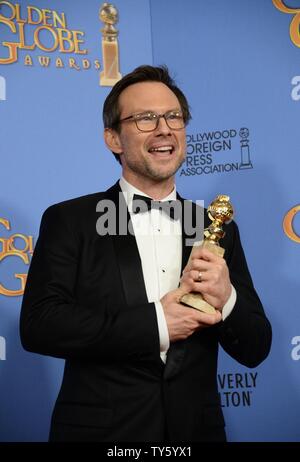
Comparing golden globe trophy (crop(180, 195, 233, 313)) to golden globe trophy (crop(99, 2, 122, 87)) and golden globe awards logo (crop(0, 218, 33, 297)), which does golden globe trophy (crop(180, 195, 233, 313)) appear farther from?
golden globe trophy (crop(99, 2, 122, 87))

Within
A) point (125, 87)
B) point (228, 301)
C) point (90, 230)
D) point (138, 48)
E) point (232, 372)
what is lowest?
point (232, 372)

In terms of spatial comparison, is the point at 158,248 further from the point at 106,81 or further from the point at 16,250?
the point at 106,81

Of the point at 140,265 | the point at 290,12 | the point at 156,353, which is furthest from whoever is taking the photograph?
the point at 290,12

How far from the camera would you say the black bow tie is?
220cm

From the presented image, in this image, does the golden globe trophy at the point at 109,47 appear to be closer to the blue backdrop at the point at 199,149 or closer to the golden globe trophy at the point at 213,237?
the blue backdrop at the point at 199,149

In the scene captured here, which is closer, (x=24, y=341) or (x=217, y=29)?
(x=24, y=341)

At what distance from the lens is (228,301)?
74.7 inches

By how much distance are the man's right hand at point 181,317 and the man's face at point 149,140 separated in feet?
1.77

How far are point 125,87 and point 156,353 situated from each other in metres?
1.00

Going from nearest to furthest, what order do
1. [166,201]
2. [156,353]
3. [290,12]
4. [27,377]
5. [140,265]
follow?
[156,353] → [140,265] → [166,201] → [27,377] → [290,12]

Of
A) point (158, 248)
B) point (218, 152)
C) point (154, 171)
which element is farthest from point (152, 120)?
point (218, 152)

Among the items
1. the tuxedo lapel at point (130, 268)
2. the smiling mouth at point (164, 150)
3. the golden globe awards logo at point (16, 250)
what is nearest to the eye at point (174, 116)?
the smiling mouth at point (164, 150)

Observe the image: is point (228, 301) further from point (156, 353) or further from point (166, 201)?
point (166, 201)

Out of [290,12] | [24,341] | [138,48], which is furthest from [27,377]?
[290,12]
